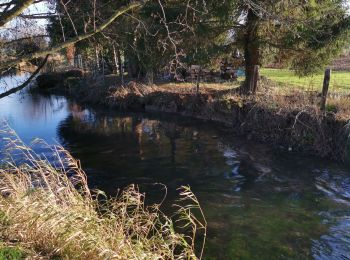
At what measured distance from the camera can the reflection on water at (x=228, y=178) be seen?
28.3ft

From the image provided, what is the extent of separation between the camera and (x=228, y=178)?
1277cm

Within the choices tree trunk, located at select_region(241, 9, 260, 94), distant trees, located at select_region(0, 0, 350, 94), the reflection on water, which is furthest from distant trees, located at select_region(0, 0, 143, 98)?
tree trunk, located at select_region(241, 9, 260, 94)

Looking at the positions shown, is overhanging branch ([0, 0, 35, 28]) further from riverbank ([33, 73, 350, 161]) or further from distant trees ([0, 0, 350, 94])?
riverbank ([33, 73, 350, 161])

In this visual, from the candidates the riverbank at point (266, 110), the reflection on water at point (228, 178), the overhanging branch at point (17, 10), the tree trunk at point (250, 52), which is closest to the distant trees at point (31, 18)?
the overhanging branch at point (17, 10)

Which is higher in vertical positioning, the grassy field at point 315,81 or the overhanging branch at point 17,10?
the overhanging branch at point 17,10

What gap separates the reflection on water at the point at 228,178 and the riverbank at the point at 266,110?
0.75 meters

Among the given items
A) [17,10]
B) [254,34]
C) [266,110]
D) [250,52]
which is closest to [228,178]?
→ [266,110]

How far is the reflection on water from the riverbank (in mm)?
751

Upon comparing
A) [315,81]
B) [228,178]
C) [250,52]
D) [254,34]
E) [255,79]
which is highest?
[254,34]

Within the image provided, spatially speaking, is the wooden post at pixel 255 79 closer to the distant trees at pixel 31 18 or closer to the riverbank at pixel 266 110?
the riverbank at pixel 266 110

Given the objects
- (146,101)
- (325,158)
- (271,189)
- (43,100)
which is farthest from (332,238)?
(43,100)

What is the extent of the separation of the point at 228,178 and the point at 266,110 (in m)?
5.33

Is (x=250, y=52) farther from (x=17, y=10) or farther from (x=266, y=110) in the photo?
(x=17, y=10)

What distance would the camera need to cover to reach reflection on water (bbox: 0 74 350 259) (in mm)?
8617
